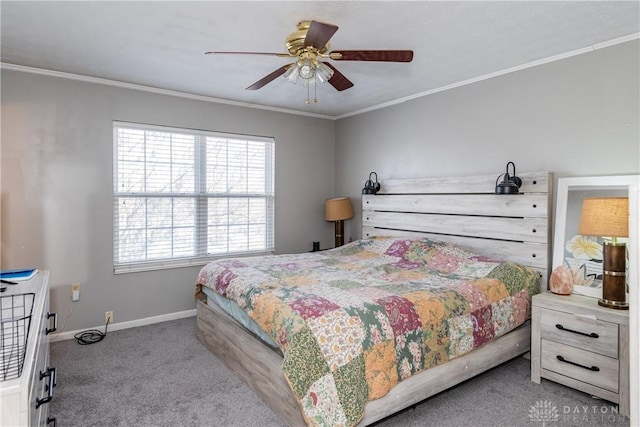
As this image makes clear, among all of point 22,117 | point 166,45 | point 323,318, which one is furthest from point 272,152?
point 323,318

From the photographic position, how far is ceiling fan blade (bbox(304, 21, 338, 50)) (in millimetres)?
1906

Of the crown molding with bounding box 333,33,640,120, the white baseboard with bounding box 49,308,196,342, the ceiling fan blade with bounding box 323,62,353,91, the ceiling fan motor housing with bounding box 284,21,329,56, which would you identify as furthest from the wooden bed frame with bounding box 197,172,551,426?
the ceiling fan motor housing with bounding box 284,21,329,56

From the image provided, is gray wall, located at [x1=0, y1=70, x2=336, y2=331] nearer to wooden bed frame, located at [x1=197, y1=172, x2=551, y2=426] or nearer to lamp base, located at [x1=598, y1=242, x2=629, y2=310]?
wooden bed frame, located at [x1=197, y1=172, x2=551, y2=426]

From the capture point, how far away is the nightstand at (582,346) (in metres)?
2.32

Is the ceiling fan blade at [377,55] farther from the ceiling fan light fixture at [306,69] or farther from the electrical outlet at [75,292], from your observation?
the electrical outlet at [75,292]

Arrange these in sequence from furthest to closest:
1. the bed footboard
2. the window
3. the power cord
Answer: the window, the power cord, the bed footboard

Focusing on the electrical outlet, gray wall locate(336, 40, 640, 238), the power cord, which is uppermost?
gray wall locate(336, 40, 640, 238)

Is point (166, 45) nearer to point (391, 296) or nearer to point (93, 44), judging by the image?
point (93, 44)

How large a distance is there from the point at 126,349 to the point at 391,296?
8.20 ft

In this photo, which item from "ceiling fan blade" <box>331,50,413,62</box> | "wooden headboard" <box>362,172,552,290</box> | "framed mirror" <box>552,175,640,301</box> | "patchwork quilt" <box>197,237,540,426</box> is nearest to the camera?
"patchwork quilt" <box>197,237,540,426</box>

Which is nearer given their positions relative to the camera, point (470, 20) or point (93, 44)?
point (470, 20)

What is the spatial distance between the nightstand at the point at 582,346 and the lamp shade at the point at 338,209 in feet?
8.37

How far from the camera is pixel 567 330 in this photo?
255cm

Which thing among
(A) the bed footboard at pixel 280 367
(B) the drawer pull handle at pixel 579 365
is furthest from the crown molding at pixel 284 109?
(B) the drawer pull handle at pixel 579 365
